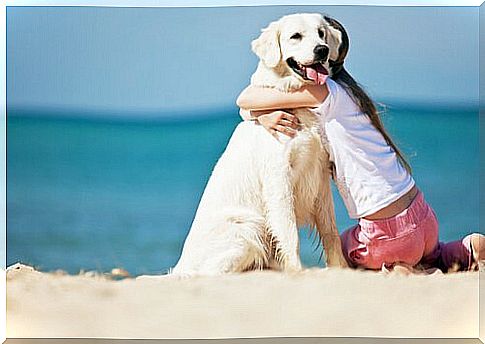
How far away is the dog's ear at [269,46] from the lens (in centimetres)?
712

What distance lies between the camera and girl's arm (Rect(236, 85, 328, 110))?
7148 mm

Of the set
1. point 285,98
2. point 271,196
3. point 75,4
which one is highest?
point 75,4

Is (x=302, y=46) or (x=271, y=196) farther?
(x=271, y=196)

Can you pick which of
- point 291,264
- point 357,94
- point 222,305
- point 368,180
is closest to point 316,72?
point 357,94

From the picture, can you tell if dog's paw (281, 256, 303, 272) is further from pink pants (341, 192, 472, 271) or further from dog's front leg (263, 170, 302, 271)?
pink pants (341, 192, 472, 271)

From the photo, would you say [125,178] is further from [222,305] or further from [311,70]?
[311,70]

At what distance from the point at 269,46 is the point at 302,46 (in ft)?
0.62

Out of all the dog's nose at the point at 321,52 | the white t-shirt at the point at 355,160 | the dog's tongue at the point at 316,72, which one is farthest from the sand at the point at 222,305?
the dog's nose at the point at 321,52

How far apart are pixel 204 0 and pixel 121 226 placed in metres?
1.22

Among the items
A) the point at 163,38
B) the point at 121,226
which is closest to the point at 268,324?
the point at 121,226

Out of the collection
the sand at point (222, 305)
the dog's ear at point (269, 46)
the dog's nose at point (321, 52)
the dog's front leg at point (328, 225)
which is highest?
the dog's ear at point (269, 46)

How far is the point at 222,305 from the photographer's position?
7.21m

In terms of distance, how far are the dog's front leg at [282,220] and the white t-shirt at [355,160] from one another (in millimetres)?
273

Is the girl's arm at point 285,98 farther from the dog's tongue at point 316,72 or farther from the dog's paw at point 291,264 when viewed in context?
the dog's paw at point 291,264
